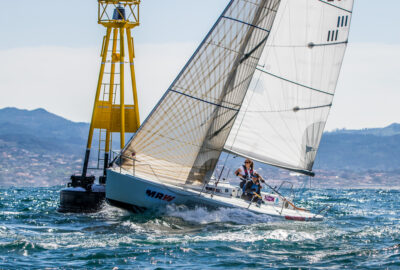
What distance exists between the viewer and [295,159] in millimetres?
22656

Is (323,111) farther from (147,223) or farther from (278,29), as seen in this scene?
(147,223)

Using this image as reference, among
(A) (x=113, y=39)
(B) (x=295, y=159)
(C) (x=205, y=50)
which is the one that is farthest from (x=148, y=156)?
(A) (x=113, y=39)

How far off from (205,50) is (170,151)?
3385 millimetres

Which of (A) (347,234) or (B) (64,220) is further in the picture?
(B) (64,220)

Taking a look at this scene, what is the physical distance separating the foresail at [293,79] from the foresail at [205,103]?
2.65 ft

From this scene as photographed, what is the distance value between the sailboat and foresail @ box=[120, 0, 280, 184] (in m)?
0.03

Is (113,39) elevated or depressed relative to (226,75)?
elevated

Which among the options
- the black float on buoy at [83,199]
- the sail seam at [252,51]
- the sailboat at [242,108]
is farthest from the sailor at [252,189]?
the black float on buoy at [83,199]

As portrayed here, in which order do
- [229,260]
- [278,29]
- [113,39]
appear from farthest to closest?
1. [113,39]
2. [278,29]
3. [229,260]

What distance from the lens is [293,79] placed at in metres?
22.4

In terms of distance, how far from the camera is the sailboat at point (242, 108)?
64.8 ft

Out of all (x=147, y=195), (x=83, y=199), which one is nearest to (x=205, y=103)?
(x=147, y=195)

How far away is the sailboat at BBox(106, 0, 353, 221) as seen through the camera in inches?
778

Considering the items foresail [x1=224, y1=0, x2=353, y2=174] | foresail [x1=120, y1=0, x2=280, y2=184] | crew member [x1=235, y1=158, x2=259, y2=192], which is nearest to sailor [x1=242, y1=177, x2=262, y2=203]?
crew member [x1=235, y1=158, x2=259, y2=192]
